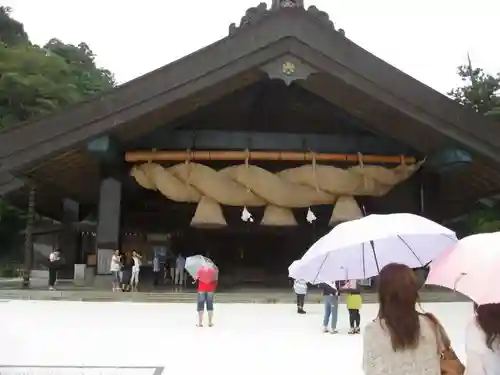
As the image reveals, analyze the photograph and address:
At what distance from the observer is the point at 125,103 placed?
11781 mm

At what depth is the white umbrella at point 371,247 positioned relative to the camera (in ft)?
10.2

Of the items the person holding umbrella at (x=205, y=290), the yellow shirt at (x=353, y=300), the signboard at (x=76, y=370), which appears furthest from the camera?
the person holding umbrella at (x=205, y=290)

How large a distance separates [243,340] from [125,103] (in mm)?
6481

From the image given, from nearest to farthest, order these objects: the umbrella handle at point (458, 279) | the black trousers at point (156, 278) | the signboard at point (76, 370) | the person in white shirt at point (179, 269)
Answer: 1. the umbrella handle at point (458, 279)
2. the signboard at point (76, 370)
3. the person in white shirt at point (179, 269)
4. the black trousers at point (156, 278)

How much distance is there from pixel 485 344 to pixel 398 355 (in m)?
0.48

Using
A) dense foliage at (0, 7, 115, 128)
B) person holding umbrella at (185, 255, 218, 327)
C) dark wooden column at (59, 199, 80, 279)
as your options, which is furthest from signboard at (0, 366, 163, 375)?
dense foliage at (0, 7, 115, 128)

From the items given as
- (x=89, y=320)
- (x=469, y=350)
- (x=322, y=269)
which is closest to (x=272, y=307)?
(x=89, y=320)

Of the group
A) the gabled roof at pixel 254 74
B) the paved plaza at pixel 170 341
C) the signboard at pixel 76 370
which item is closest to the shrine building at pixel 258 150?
the gabled roof at pixel 254 74

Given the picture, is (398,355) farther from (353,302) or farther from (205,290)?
(205,290)

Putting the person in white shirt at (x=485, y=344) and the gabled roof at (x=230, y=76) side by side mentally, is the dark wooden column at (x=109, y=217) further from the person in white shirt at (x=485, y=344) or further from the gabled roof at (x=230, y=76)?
the person in white shirt at (x=485, y=344)

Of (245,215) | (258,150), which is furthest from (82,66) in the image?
(245,215)

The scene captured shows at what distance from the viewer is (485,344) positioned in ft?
8.25

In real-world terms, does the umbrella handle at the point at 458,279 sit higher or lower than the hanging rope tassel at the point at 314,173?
lower

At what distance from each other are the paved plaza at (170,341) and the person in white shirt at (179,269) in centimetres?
413
